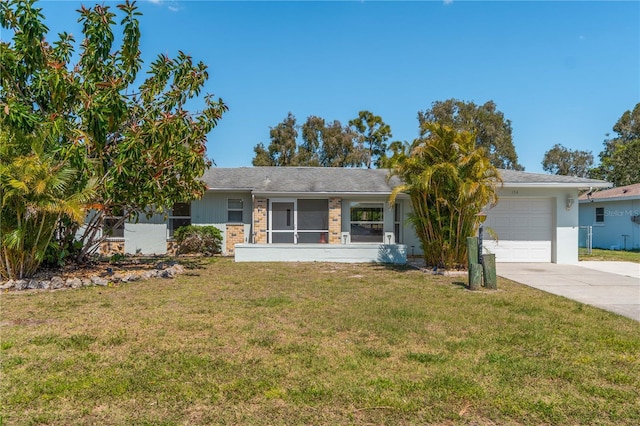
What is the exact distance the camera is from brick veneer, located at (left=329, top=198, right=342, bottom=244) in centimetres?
1595

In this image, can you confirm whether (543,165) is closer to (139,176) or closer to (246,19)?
(246,19)

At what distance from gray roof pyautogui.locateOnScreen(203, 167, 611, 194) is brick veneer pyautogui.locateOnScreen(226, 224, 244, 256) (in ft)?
5.47

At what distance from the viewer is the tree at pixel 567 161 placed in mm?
52438

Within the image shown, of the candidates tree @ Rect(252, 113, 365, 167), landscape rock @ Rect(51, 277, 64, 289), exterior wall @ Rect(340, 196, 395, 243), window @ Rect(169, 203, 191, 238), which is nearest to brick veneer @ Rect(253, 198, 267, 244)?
window @ Rect(169, 203, 191, 238)

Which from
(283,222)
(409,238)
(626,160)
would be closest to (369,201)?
(409,238)

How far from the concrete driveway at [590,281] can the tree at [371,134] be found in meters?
26.1

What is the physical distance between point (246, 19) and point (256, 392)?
12057mm

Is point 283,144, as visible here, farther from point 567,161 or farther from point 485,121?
point 567,161

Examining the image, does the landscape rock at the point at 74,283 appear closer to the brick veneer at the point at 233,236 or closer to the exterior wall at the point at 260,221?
the exterior wall at the point at 260,221

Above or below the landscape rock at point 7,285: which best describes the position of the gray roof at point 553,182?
above

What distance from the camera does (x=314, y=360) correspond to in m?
4.38

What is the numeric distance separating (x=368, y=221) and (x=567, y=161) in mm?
48901

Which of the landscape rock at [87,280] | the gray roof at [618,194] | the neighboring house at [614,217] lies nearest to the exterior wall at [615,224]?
the neighboring house at [614,217]

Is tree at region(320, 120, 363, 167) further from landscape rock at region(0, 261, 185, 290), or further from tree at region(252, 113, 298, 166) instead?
landscape rock at region(0, 261, 185, 290)
